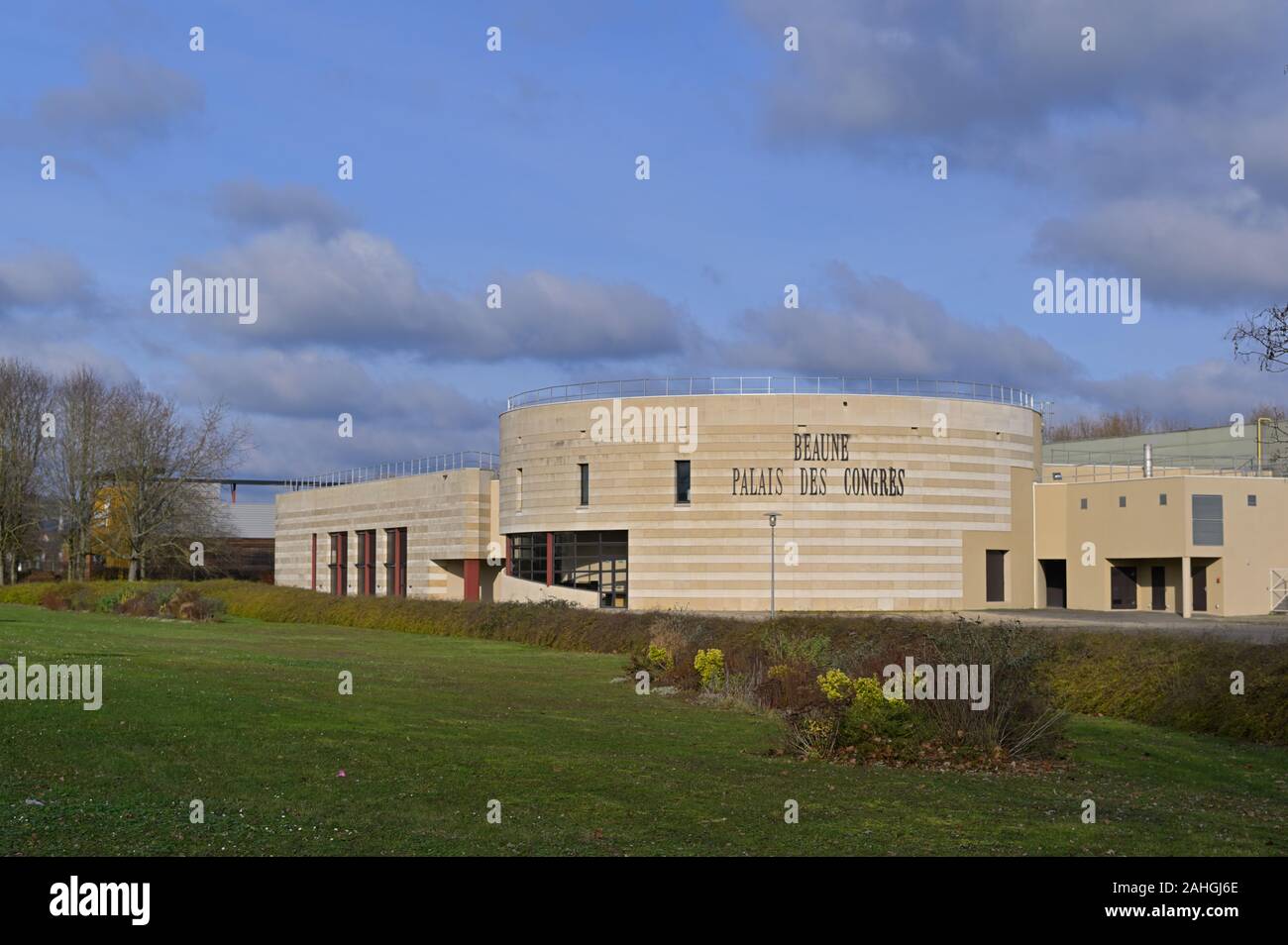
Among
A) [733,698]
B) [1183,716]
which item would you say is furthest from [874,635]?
[1183,716]

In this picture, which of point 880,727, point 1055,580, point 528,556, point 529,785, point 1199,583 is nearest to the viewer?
point 529,785

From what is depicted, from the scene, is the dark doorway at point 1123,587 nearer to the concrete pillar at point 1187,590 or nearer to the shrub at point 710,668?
the concrete pillar at point 1187,590

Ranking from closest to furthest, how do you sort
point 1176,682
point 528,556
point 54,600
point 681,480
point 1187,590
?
point 1176,682 < point 1187,590 < point 54,600 < point 681,480 < point 528,556

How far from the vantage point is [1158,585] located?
58.2 metres

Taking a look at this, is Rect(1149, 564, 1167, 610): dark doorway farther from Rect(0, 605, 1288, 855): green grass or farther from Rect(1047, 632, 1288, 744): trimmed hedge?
Rect(0, 605, 1288, 855): green grass

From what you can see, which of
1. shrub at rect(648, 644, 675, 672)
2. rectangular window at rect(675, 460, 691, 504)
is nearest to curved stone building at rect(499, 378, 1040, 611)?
rectangular window at rect(675, 460, 691, 504)

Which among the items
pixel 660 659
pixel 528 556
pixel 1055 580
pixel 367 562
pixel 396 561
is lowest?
pixel 660 659

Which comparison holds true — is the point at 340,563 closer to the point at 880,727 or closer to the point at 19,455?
the point at 19,455

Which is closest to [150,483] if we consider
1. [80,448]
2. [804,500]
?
[80,448]

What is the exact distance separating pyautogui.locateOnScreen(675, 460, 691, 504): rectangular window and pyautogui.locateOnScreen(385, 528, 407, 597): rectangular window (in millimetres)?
24933

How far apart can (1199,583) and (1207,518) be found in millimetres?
3261

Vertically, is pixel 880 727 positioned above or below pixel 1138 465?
below

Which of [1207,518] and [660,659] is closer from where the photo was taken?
[660,659]
